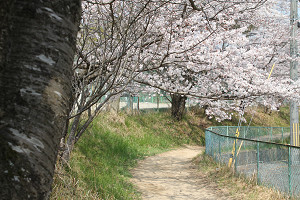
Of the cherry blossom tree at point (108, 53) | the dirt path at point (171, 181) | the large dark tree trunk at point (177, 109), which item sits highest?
the cherry blossom tree at point (108, 53)

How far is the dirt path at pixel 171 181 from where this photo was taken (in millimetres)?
7121

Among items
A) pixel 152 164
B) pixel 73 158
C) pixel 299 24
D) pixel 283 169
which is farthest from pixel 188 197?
pixel 299 24

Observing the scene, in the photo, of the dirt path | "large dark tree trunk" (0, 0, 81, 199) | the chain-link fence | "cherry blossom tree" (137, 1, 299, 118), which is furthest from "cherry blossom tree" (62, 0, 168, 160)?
the chain-link fence

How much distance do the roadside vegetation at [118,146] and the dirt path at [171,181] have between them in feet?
1.36

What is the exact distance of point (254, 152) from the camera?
7.82 m

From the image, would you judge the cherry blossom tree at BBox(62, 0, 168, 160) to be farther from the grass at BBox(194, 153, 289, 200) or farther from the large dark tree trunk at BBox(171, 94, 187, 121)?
the large dark tree trunk at BBox(171, 94, 187, 121)

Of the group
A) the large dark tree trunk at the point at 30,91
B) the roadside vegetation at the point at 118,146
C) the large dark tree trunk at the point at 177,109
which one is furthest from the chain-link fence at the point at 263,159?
the large dark tree trunk at the point at 177,109

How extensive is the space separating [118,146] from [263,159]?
5466 millimetres

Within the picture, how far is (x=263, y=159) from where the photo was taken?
733 cm

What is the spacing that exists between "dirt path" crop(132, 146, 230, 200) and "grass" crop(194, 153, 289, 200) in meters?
0.20

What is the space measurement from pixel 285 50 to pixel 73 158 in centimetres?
1803

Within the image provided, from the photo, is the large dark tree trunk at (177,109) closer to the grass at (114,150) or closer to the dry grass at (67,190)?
the grass at (114,150)

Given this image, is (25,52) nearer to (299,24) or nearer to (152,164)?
(152,164)

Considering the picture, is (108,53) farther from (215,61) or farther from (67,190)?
(215,61)
